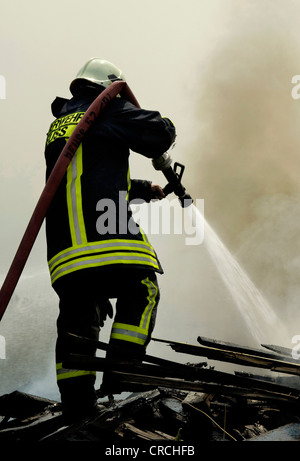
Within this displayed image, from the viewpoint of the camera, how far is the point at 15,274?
2113mm

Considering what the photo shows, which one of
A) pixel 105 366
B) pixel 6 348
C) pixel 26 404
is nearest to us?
pixel 105 366

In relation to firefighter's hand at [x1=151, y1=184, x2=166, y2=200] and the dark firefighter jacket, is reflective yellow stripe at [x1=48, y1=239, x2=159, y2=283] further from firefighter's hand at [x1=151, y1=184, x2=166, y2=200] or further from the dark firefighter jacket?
firefighter's hand at [x1=151, y1=184, x2=166, y2=200]

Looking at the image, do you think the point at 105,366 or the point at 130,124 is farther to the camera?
the point at 130,124

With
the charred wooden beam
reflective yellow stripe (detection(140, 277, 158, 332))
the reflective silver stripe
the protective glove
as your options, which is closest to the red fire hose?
the reflective silver stripe

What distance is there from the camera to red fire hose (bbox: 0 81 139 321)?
6.88ft

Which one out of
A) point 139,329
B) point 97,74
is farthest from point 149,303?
point 97,74

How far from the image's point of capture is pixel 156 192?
2863 mm

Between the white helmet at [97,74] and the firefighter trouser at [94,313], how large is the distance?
1.38 metres

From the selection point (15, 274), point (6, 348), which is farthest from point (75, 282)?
point (6, 348)

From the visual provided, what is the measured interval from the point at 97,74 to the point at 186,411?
2373mm

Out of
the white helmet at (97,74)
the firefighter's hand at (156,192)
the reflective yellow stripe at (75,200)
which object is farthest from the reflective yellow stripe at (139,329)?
the white helmet at (97,74)

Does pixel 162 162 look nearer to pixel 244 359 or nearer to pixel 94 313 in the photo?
pixel 94 313
